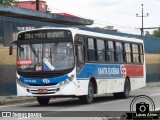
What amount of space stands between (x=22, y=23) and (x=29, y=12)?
515cm

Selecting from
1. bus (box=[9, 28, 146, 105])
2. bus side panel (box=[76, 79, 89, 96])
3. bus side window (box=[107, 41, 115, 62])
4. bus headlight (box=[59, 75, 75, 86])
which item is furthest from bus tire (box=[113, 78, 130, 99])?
bus headlight (box=[59, 75, 75, 86])

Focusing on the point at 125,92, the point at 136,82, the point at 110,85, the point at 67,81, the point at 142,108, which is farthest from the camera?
the point at 136,82

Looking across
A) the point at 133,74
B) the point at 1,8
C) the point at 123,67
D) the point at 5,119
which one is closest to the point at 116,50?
the point at 123,67

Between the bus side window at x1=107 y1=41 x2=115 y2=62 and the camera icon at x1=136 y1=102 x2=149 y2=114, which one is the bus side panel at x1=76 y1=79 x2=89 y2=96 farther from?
the camera icon at x1=136 y1=102 x2=149 y2=114

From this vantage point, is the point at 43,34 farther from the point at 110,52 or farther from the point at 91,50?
the point at 110,52

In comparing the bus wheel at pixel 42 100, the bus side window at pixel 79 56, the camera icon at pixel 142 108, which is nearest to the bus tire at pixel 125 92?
the bus wheel at pixel 42 100

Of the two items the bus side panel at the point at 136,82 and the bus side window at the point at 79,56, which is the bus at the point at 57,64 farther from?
the bus side panel at the point at 136,82

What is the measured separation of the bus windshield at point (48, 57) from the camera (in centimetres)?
1975

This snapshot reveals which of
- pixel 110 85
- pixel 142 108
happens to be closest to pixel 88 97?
pixel 110 85

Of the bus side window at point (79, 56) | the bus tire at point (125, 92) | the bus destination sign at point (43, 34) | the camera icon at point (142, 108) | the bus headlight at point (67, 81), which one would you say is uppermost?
the bus destination sign at point (43, 34)

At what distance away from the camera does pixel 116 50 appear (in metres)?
24.5

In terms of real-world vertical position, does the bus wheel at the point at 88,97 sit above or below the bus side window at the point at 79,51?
below

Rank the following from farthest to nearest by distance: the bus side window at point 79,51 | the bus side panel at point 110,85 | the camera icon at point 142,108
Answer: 1. the bus side panel at point 110,85
2. the bus side window at point 79,51
3. the camera icon at point 142,108

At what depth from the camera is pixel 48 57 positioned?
1980cm
